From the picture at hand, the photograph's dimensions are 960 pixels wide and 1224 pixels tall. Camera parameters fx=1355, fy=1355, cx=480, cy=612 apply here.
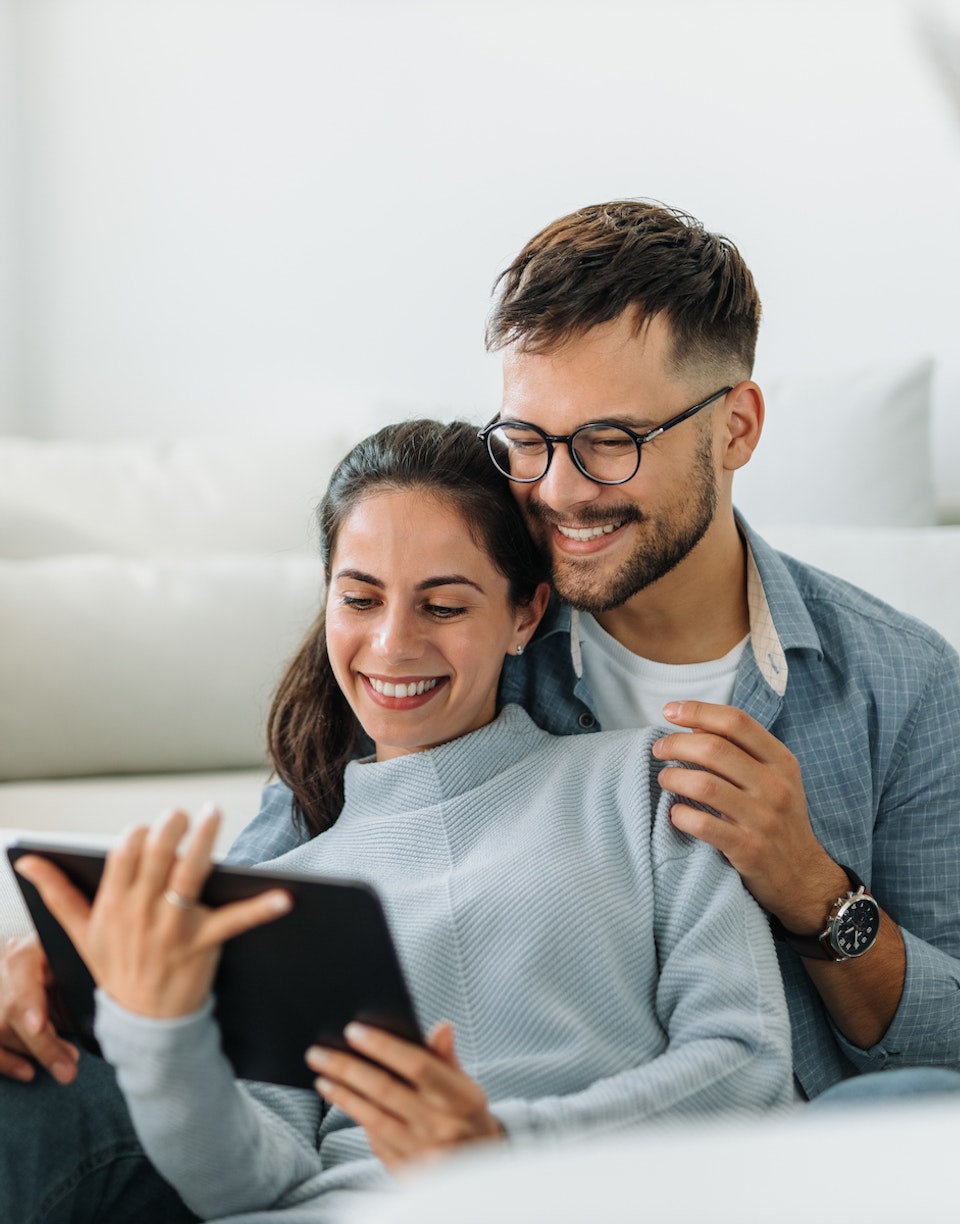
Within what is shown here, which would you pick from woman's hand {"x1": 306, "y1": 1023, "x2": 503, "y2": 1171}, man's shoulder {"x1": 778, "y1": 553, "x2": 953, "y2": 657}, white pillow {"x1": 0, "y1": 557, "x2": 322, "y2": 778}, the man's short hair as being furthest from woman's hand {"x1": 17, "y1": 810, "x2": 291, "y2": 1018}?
white pillow {"x1": 0, "y1": 557, "x2": 322, "y2": 778}

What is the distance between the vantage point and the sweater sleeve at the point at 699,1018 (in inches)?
40.4

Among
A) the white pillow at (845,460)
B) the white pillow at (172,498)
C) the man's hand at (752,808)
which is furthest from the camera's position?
the white pillow at (172,498)

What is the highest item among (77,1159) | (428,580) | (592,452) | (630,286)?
(630,286)

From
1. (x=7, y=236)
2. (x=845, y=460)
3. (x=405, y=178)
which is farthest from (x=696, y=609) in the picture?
(x=7, y=236)

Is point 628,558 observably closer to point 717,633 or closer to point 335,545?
point 717,633

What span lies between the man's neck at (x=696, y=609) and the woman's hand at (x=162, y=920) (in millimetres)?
735

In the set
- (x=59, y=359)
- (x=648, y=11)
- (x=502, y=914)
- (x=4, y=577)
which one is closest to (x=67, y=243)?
(x=59, y=359)

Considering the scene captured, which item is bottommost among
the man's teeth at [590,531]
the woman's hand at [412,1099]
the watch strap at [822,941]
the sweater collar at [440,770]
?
the watch strap at [822,941]

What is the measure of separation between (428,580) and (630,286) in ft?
1.28

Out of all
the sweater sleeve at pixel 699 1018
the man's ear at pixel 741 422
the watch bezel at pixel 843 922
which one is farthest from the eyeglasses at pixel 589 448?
the watch bezel at pixel 843 922

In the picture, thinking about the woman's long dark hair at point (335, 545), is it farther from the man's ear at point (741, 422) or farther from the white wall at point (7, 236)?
the white wall at point (7, 236)

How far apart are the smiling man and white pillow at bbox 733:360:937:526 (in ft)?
1.68

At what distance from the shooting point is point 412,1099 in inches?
36.6

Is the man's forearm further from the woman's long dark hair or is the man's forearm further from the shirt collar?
the woman's long dark hair
